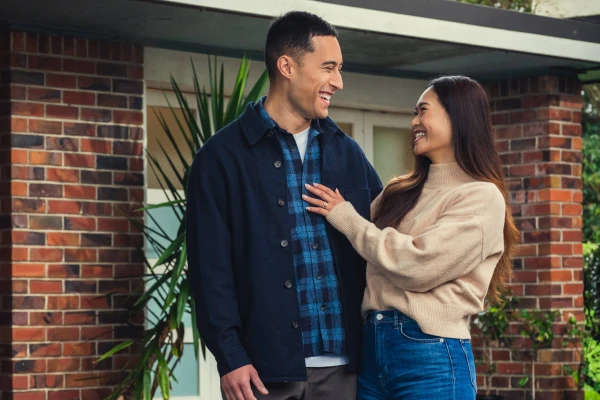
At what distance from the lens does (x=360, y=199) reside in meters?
3.75

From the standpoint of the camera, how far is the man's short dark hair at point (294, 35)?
371cm

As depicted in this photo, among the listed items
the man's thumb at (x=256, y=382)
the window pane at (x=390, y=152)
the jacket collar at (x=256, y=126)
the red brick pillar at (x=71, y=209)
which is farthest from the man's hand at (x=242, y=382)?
the window pane at (x=390, y=152)

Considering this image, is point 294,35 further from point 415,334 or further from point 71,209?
point 71,209

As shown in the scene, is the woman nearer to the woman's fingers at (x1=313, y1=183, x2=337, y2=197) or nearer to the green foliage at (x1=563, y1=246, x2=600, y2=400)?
the woman's fingers at (x1=313, y1=183, x2=337, y2=197)

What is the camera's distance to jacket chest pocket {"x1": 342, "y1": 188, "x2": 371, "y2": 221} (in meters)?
3.72

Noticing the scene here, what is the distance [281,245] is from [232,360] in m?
0.38

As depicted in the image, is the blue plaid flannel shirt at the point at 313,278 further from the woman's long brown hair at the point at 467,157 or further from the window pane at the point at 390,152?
the window pane at the point at 390,152

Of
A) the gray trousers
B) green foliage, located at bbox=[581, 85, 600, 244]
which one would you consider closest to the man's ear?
the gray trousers

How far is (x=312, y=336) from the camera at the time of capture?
3.54 m

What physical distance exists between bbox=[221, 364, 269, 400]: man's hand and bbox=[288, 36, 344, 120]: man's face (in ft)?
2.72

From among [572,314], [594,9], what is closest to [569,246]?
[572,314]

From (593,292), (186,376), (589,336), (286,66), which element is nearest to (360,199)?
(286,66)

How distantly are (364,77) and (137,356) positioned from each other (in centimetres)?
275

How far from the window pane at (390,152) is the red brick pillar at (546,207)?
0.73 metres
